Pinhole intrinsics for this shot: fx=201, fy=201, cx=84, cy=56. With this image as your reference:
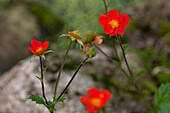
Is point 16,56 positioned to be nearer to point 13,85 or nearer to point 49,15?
point 49,15

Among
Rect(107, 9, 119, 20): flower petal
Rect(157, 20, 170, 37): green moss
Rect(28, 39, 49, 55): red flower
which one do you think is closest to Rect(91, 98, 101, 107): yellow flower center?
Rect(28, 39, 49, 55): red flower

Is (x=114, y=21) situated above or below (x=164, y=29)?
below

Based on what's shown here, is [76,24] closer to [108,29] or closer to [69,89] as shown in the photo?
[69,89]

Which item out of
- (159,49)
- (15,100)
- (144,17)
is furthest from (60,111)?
(144,17)

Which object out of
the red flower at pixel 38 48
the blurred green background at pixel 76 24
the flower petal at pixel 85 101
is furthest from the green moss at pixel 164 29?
the flower petal at pixel 85 101

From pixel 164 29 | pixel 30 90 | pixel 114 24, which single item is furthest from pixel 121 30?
pixel 164 29

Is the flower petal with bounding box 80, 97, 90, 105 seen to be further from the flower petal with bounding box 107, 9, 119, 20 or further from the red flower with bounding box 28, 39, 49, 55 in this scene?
the flower petal with bounding box 107, 9, 119, 20

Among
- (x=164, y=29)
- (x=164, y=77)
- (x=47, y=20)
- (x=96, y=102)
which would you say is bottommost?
(x=96, y=102)

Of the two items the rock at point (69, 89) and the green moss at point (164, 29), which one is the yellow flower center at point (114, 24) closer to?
the rock at point (69, 89)

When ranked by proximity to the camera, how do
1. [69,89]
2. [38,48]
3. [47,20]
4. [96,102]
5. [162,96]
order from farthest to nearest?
[47,20] → [69,89] → [162,96] → [38,48] → [96,102]
